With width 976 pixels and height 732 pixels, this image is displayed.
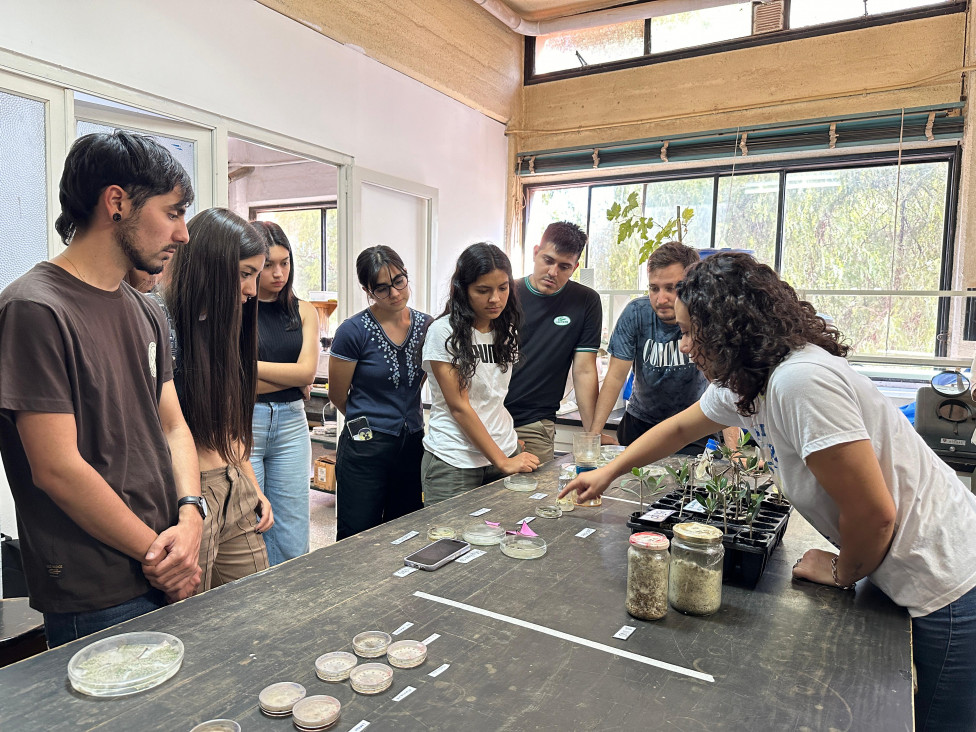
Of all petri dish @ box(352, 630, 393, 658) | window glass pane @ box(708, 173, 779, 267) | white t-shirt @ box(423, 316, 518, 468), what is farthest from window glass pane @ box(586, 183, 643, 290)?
petri dish @ box(352, 630, 393, 658)

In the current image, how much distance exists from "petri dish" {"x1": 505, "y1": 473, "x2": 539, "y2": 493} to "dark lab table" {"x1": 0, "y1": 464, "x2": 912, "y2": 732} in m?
0.48

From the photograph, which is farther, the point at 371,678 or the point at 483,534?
the point at 483,534

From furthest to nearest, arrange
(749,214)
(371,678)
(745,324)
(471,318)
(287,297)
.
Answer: (749,214), (287,297), (471,318), (745,324), (371,678)

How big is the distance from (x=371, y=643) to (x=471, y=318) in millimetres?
1183

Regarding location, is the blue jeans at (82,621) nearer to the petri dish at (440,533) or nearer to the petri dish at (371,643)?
the petri dish at (371,643)

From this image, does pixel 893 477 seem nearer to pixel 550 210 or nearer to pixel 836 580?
pixel 836 580

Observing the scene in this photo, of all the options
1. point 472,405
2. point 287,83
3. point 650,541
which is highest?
point 287,83

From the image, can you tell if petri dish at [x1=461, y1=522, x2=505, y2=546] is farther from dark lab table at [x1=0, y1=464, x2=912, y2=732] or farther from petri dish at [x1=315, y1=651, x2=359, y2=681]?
petri dish at [x1=315, y1=651, x2=359, y2=681]

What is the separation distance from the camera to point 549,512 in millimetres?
1653

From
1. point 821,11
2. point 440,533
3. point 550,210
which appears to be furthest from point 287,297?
point 821,11

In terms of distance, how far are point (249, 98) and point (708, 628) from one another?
3211 mm

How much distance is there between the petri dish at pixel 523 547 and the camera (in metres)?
1.37

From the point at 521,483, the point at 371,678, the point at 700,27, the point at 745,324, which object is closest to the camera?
the point at 371,678

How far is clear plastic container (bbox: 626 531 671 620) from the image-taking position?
1106mm
